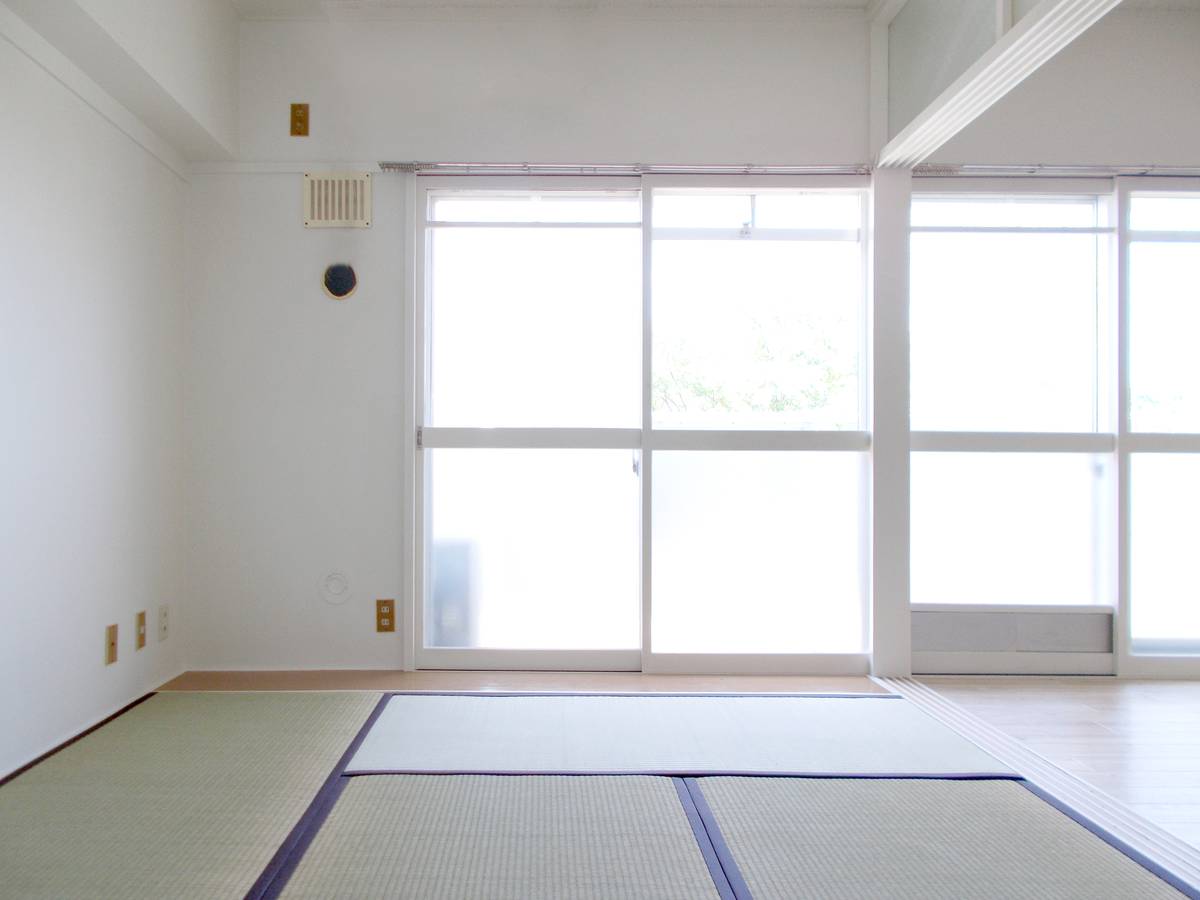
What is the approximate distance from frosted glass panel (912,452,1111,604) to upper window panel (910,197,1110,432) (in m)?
0.21

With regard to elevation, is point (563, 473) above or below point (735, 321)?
below

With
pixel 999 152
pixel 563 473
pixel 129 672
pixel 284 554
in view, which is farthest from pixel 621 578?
pixel 999 152

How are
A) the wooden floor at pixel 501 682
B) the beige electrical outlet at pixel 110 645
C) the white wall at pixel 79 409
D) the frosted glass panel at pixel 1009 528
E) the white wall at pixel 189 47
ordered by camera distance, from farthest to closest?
1. the frosted glass panel at pixel 1009 528
2. the wooden floor at pixel 501 682
3. the beige electrical outlet at pixel 110 645
4. the white wall at pixel 189 47
5. the white wall at pixel 79 409

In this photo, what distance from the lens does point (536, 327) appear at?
11.9 ft

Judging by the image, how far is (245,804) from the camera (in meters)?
2.12

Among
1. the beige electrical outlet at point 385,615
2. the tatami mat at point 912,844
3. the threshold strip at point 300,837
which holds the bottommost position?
the tatami mat at point 912,844

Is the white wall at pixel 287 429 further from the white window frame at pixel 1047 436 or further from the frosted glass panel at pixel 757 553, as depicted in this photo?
the white window frame at pixel 1047 436

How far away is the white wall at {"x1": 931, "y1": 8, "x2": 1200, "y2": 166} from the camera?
350 centimetres

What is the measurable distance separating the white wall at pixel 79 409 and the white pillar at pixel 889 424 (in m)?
3.15

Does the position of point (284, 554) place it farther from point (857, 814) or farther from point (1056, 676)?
point (1056, 676)

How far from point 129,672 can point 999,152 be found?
4340mm

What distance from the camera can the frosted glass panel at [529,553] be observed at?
11.7 feet

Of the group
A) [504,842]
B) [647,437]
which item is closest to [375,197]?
[647,437]

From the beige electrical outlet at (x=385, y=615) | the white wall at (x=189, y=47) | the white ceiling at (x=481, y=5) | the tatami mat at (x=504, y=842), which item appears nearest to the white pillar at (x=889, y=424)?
the white ceiling at (x=481, y=5)
